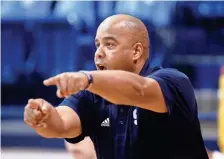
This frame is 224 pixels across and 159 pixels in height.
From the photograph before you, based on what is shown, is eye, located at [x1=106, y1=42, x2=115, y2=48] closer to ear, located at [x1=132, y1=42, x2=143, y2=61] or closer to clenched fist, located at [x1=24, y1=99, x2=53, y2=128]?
ear, located at [x1=132, y1=42, x2=143, y2=61]

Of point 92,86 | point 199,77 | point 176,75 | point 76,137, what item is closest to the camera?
point 92,86

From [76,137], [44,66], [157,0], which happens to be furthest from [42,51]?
[76,137]

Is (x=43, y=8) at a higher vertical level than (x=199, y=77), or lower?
higher

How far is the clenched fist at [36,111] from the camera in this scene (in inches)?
77.5

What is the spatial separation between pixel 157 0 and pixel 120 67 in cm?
432

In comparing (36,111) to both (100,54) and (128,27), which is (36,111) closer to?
(100,54)

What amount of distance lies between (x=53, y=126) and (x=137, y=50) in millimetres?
417

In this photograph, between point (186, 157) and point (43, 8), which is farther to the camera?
point (43, 8)

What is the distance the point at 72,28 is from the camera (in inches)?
252

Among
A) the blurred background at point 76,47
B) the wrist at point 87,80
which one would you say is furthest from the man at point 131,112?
the blurred background at point 76,47

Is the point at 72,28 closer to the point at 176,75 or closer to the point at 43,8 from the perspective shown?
the point at 43,8

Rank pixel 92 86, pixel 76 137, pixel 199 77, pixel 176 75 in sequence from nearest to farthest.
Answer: pixel 92 86
pixel 176 75
pixel 76 137
pixel 199 77

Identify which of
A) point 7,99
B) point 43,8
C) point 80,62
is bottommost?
point 7,99

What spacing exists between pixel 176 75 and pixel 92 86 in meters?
0.40
